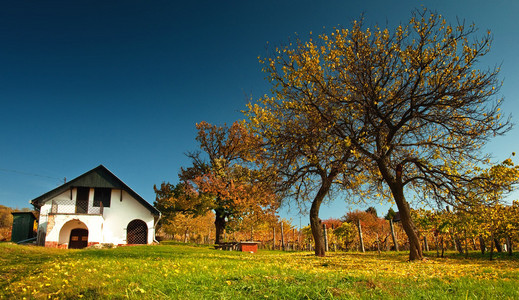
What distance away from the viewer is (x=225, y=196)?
86.9 ft

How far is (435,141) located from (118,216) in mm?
25976

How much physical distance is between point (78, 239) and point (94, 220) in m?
3.95

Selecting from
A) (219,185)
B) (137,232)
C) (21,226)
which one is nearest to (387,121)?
(219,185)

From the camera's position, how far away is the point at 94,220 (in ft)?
84.2

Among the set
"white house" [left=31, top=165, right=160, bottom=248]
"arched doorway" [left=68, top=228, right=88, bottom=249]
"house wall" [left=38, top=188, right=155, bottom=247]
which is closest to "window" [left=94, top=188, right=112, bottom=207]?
"white house" [left=31, top=165, right=160, bottom=248]

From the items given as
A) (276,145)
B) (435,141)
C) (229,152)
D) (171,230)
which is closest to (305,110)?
(276,145)

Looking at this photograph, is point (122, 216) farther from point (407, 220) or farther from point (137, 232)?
point (407, 220)

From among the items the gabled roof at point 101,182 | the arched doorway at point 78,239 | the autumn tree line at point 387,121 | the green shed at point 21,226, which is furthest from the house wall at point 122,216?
the autumn tree line at point 387,121

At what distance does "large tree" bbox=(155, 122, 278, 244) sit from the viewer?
24438 mm

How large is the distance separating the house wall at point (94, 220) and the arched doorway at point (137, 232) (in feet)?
1.65

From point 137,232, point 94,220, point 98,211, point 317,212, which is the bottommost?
point 137,232

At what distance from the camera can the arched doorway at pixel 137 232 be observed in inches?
1085

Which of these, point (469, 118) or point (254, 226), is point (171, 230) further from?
point (469, 118)

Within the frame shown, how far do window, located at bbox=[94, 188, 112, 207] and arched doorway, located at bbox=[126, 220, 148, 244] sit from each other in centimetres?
294
